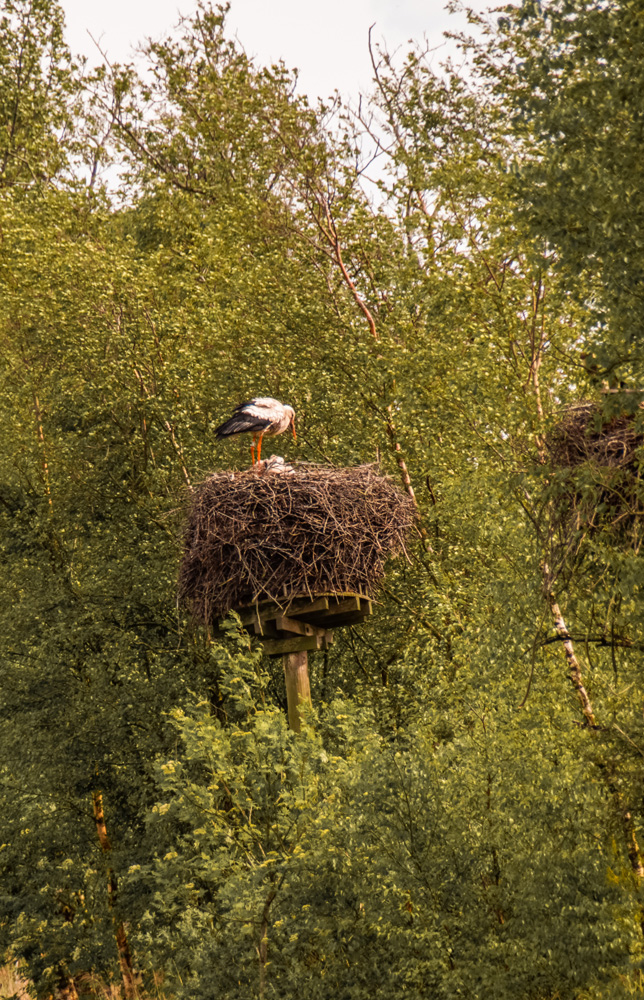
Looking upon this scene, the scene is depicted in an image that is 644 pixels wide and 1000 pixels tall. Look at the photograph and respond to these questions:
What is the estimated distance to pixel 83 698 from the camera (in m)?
12.3

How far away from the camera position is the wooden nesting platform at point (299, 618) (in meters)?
8.66

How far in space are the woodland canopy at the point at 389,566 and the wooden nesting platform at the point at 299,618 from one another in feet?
1.06

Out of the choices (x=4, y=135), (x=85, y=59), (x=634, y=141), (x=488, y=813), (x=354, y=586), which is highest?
(x=85, y=59)

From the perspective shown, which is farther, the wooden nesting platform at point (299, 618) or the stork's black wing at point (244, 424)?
the stork's black wing at point (244, 424)

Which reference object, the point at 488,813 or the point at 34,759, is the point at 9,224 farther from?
the point at 488,813

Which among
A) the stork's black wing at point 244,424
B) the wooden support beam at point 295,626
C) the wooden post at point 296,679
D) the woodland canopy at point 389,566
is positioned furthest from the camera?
the stork's black wing at point 244,424

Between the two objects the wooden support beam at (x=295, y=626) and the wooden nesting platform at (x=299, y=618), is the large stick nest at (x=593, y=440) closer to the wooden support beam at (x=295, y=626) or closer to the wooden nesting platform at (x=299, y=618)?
Result: the wooden nesting platform at (x=299, y=618)

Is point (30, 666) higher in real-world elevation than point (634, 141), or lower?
lower

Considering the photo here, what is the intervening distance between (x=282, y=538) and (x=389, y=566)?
3.05 metres

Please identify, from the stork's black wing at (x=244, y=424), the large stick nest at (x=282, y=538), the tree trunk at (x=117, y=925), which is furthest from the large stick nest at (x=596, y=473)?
the tree trunk at (x=117, y=925)

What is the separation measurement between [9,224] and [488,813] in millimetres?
13160

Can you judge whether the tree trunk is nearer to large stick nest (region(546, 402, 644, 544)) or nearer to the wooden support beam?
the wooden support beam

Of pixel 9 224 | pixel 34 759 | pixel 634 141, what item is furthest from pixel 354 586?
pixel 9 224

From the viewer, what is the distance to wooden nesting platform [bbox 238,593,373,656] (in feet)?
28.4
